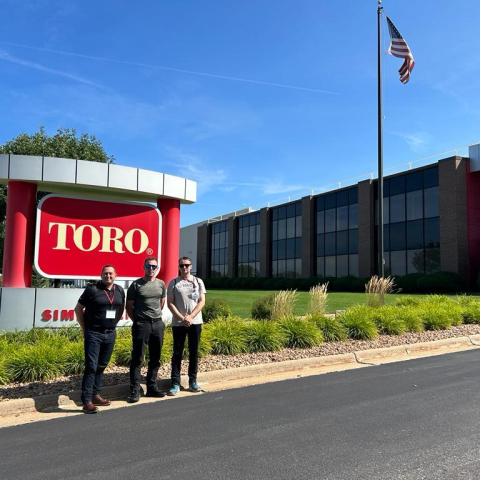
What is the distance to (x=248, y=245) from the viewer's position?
48281 millimetres

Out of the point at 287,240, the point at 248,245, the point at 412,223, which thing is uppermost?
the point at 412,223

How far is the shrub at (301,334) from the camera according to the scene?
9070mm

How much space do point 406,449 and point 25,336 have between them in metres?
6.43

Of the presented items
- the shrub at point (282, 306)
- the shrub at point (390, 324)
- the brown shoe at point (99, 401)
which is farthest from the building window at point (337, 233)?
the brown shoe at point (99, 401)

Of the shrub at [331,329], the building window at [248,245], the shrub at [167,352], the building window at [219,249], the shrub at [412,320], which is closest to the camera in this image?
the shrub at [167,352]

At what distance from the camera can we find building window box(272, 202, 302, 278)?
4109cm

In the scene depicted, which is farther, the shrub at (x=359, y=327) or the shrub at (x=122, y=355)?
the shrub at (x=359, y=327)

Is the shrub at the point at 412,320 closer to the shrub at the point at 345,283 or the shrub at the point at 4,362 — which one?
the shrub at the point at 4,362

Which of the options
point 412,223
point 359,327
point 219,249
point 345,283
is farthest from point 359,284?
point 219,249

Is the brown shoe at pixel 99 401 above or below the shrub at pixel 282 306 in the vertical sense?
below

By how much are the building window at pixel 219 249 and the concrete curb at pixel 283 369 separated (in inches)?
1642

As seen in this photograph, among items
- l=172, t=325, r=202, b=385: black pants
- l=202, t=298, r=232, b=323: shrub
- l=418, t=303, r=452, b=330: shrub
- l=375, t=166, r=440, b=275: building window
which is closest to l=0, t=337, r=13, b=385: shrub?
l=172, t=325, r=202, b=385: black pants

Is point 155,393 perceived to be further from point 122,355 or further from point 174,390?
point 122,355

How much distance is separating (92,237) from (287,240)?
33.9 m
